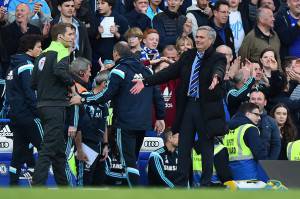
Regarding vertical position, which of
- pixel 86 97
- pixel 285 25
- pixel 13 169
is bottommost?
pixel 13 169

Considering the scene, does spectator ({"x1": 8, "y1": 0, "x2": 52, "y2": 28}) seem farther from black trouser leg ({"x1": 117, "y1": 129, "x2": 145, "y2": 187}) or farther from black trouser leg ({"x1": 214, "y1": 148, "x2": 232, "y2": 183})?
black trouser leg ({"x1": 214, "y1": 148, "x2": 232, "y2": 183})

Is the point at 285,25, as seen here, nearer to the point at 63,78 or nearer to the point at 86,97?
the point at 86,97

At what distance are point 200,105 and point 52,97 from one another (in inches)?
71.4

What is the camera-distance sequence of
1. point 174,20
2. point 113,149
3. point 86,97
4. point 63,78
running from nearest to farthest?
point 63,78, point 86,97, point 113,149, point 174,20

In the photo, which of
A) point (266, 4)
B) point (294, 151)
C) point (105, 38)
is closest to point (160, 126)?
point (294, 151)

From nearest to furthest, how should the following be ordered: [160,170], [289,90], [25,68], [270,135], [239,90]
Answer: [25,68], [160,170], [270,135], [239,90], [289,90]

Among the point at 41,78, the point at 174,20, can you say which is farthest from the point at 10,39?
the point at 41,78

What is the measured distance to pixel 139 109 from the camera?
1494cm

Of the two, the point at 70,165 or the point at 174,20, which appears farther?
the point at 174,20

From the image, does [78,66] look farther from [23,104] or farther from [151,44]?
[151,44]

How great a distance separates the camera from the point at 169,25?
18766 millimetres

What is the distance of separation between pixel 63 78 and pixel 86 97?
4.74 feet

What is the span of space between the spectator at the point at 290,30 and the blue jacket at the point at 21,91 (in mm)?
5727

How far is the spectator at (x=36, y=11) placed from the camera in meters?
18.0
